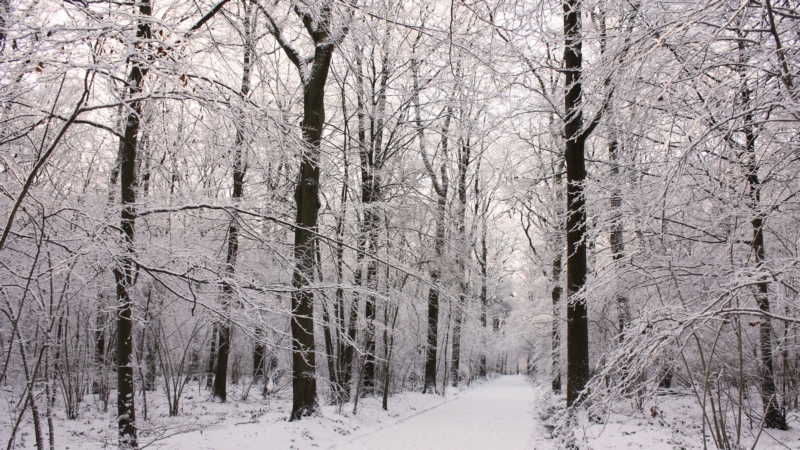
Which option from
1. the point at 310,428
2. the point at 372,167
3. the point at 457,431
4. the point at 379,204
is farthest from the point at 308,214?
the point at 457,431

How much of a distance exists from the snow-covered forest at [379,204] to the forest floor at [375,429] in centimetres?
13

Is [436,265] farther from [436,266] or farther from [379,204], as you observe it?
[379,204]

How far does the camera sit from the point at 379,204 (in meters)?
10.8

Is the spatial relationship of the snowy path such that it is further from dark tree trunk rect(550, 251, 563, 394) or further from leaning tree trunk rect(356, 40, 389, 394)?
leaning tree trunk rect(356, 40, 389, 394)

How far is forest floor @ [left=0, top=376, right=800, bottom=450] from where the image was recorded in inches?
261

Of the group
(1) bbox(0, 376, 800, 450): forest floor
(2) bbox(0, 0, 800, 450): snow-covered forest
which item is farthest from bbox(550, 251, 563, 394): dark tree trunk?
(1) bbox(0, 376, 800, 450): forest floor

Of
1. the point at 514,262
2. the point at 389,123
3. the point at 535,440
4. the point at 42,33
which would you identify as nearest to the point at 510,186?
the point at 389,123

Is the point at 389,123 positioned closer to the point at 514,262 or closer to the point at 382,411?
the point at 382,411

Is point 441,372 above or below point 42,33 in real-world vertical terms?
below

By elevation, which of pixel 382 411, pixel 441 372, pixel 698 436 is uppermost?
pixel 698 436

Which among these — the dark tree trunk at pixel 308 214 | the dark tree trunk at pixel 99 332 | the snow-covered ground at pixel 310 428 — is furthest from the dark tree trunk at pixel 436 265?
the dark tree trunk at pixel 99 332

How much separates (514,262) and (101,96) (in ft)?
101

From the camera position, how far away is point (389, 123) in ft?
43.8

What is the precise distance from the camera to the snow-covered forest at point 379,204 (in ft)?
9.20
